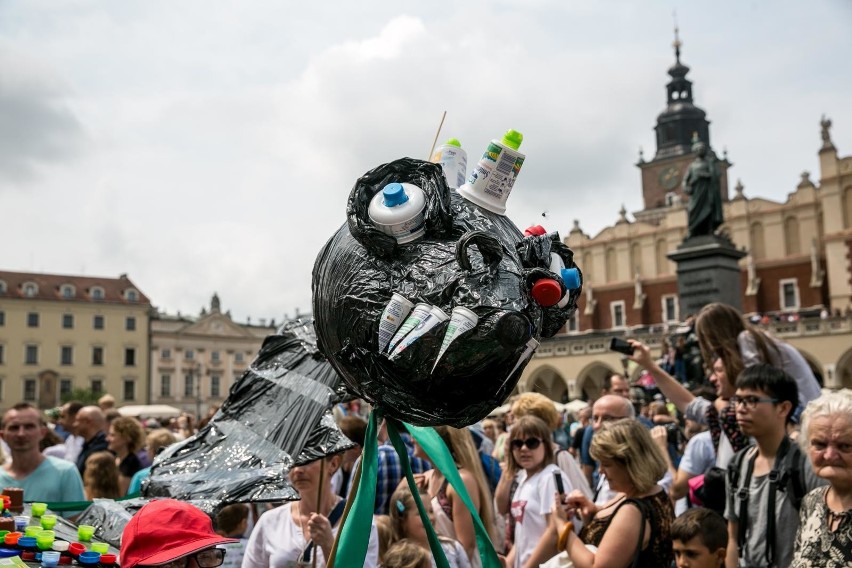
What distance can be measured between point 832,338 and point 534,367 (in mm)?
15957

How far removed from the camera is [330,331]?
6.26 ft

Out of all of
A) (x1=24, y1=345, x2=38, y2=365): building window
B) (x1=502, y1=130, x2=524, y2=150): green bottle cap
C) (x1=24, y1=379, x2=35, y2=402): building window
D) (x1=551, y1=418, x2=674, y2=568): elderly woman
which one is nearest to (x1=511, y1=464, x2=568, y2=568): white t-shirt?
(x1=551, y1=418, x2=674, y2=568): elderly woman

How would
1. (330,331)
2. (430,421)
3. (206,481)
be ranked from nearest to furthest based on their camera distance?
(430,421) → (330,331) → (206,481)

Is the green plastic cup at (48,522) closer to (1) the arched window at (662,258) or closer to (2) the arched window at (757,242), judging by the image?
(2) the arched window at (757,242)

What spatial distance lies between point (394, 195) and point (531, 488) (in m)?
3.22

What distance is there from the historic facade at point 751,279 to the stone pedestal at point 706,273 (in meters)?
21.8

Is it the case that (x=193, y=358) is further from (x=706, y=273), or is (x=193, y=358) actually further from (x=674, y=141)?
(x=706, y=273)

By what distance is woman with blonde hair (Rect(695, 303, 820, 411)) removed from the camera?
4828 mm

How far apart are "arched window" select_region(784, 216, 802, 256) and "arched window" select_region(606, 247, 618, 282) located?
1022 centimetres

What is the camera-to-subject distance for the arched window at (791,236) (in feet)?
149

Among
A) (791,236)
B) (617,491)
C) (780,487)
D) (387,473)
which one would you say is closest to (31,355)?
(791,236)

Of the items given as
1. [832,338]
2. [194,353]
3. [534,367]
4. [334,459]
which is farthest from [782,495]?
[194,353]

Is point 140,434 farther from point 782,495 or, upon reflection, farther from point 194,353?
point 194,353

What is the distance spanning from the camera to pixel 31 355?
58188 millimetres
